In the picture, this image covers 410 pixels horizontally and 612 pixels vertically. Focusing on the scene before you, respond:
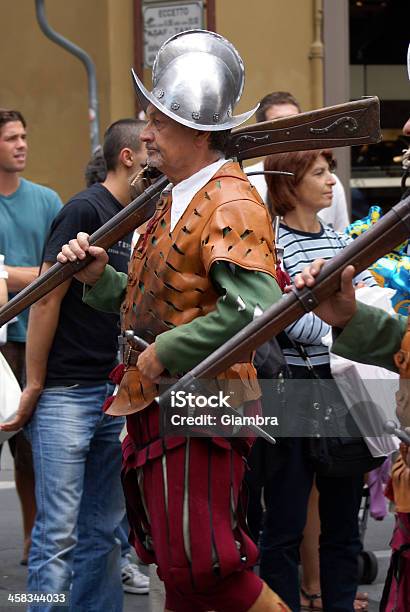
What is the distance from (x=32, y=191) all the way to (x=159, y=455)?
289 centimetres

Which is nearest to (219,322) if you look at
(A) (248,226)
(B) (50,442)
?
(A) (248,226)

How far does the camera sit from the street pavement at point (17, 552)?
566 centimetres

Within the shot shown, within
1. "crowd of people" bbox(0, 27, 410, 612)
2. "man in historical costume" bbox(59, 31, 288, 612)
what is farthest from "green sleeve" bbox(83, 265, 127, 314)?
"man in historical costume" bbox(59, 31, 288, 612)

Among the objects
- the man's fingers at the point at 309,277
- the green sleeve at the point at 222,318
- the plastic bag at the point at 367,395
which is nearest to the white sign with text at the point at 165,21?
the plastic bag at the point at 367,395

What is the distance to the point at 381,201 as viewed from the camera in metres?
9.92

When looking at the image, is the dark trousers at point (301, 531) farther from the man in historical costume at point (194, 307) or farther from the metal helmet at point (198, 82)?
the metal helmet at point (198, 82)

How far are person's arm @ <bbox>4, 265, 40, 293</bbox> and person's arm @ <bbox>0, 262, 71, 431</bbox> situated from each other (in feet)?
3.18

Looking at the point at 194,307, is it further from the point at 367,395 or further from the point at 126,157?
the point at 126,157

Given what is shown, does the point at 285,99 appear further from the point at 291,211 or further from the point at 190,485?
the point at 190,485

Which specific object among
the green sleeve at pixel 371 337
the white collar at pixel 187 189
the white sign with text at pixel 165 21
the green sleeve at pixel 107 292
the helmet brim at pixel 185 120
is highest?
the white sign with text at pixel 165 21

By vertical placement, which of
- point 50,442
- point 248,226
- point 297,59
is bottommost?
point 50,442

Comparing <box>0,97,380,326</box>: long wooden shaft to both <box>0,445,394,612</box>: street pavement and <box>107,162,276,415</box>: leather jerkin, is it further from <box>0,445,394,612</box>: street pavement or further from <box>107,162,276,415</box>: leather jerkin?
<box>0,445,394,612</box>: street pavement

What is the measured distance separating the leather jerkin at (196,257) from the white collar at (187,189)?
0.8 inches

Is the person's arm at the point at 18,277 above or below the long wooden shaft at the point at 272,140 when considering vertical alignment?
below
